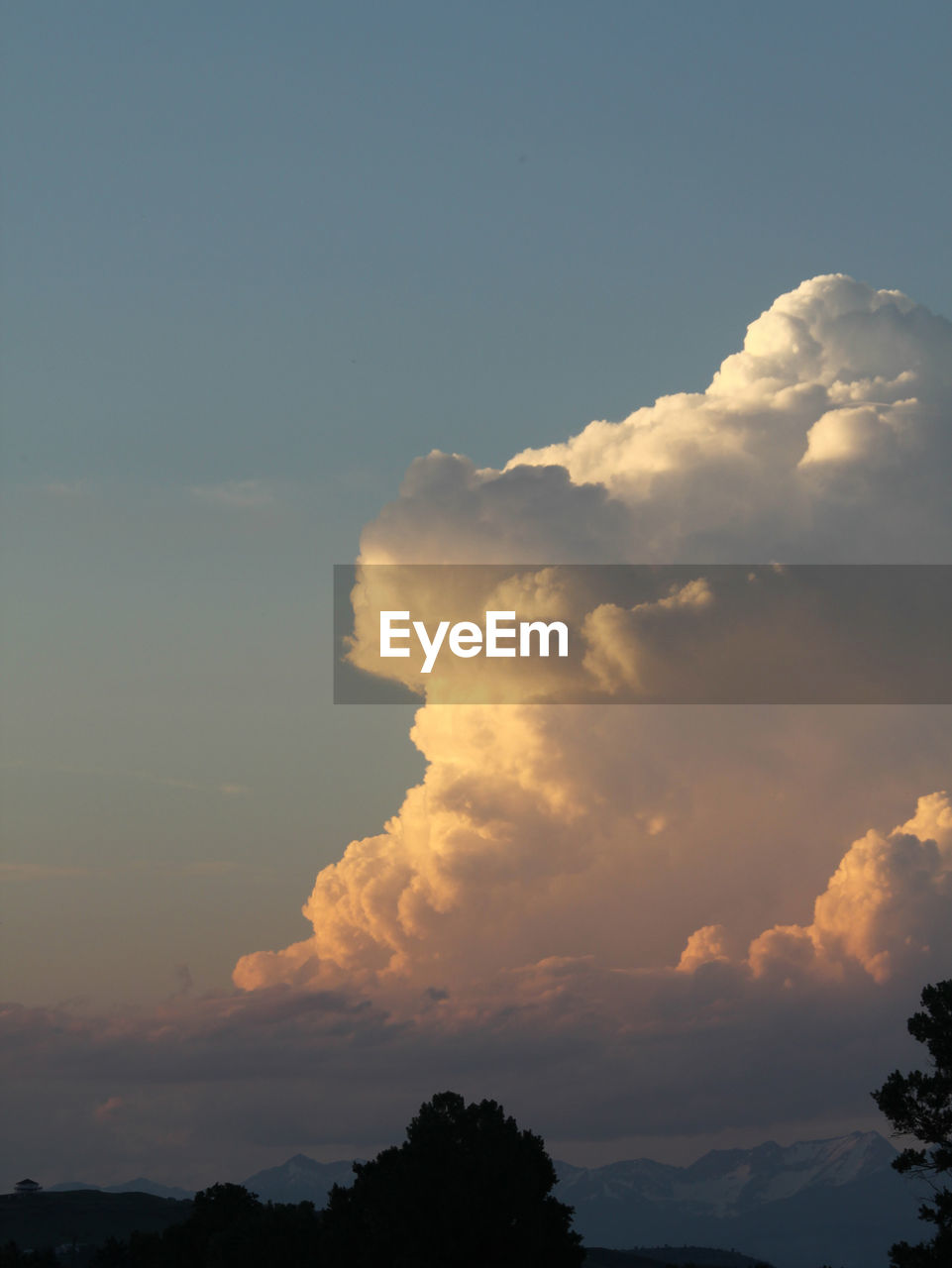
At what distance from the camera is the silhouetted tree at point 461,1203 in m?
107

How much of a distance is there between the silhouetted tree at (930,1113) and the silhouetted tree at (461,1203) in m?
27.6

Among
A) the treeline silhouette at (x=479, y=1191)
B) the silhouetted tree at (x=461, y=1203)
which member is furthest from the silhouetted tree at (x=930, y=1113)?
the silhouetted tree at (x=461, y=1203)

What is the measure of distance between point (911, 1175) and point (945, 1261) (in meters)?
4.87

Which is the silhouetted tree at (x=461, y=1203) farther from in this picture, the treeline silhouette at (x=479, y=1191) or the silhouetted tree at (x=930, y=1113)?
the silhouetted tree at (x=930, y=1113)

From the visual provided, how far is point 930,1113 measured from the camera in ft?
303

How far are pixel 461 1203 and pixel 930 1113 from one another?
34008mm

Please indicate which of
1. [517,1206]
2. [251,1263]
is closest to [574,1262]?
[517,1206]

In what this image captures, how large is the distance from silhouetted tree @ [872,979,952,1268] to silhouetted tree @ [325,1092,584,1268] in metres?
27.6

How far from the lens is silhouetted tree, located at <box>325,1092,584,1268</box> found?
107 metres

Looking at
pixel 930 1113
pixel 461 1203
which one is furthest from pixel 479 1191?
pixel 930 1113

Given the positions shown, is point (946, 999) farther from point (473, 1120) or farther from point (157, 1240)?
point (157, 1240)

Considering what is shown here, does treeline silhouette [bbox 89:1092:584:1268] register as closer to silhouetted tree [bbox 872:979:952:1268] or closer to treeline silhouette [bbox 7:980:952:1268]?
treeline silhouette [bbox 7:980:952:1268]

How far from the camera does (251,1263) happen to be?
455 feet

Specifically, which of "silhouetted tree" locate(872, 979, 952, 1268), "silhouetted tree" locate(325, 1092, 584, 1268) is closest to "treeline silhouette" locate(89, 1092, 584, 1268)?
"silhouetted tree" locate(325, 1092, 584, 1268)
